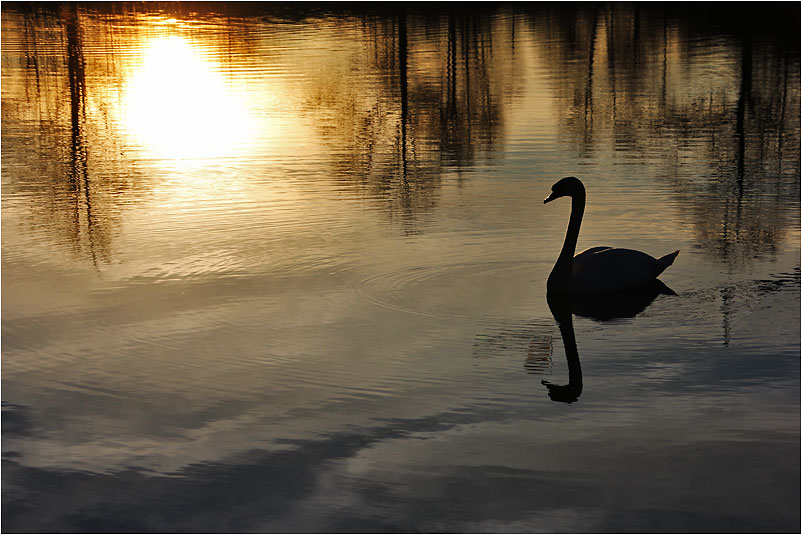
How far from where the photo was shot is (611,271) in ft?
39.3

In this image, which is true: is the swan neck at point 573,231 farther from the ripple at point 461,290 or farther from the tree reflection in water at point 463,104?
the tree reflection in water at point 463,104

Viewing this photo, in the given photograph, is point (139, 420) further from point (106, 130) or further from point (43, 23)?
point (43, 23)

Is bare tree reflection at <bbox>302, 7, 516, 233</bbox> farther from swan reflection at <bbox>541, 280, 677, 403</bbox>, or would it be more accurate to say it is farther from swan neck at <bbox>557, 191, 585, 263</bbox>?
swan reflection at <bbox>541, 280, 677, 403</bbox>

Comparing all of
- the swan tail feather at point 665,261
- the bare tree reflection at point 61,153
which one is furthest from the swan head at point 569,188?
the bare tree reflection at point 61,153

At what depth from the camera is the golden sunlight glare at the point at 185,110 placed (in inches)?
888

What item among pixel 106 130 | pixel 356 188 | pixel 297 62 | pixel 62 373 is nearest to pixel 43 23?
pixel 297 62

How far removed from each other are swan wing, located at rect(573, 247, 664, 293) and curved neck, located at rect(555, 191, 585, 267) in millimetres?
172

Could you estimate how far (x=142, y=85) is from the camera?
3372 cm

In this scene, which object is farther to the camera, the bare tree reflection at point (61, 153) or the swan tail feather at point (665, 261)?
the bare tree reflection at point (61, 153)

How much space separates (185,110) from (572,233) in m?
17.1

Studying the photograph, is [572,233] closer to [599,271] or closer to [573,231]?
[573,231]

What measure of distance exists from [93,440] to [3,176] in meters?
12.4

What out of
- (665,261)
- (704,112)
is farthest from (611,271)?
(704,112)

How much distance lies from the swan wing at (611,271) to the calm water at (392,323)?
10.6 inches
